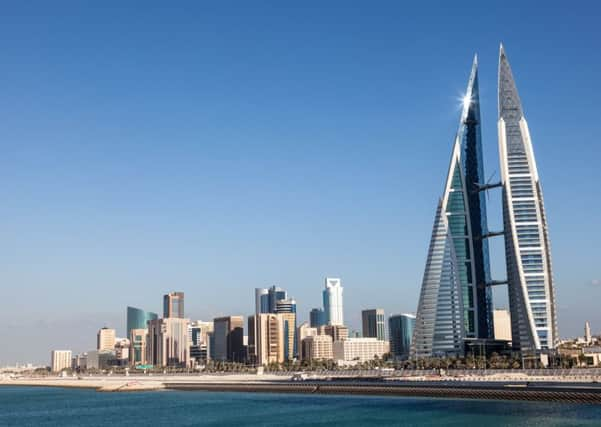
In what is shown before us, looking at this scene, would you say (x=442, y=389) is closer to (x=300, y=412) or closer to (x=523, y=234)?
(x=300, y=412)

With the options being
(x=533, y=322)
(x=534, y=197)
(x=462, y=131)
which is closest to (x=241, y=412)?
(x=533, y=322)

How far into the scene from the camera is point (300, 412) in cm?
9256

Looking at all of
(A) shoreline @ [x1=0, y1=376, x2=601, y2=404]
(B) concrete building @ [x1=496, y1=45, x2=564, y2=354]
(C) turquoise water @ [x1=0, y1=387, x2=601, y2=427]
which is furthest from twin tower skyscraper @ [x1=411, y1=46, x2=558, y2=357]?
(C) turquoise water @ [x1=0, y1=387, x2=601, y2=427]

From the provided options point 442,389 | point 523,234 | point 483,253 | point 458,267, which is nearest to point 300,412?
point 442,389

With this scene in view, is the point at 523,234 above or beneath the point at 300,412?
above

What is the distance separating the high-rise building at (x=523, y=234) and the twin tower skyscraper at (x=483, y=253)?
0.23 meters

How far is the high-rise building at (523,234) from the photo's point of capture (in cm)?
16675

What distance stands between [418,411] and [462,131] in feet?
407

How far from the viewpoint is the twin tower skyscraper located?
167625mm

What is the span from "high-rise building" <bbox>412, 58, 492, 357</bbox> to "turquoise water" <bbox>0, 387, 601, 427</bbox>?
66.9m

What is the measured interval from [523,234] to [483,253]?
25.5 meters

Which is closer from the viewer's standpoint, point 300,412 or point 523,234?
point 300,412

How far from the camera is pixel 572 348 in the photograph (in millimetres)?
178125

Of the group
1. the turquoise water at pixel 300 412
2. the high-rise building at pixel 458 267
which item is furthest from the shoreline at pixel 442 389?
the high-rise building at pixel 458 267
